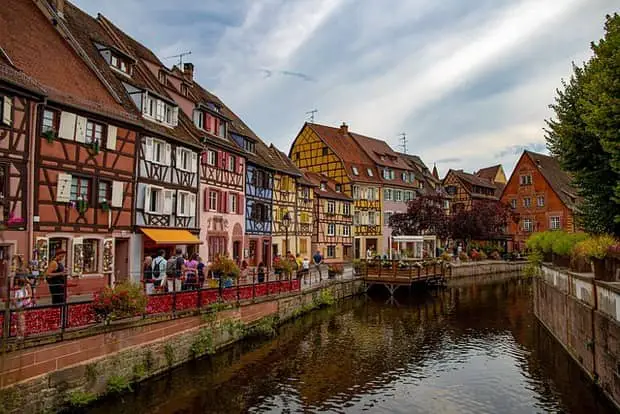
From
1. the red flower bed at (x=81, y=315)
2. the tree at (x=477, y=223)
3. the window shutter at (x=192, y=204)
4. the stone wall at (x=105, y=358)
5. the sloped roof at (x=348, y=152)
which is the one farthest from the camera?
the tree at (x=477, y=223)

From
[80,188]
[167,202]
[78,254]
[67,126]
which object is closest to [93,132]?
[67,126]

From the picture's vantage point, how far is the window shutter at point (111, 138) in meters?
20.2

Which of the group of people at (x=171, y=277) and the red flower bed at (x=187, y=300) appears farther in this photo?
the group of people at (x=171, y=277)

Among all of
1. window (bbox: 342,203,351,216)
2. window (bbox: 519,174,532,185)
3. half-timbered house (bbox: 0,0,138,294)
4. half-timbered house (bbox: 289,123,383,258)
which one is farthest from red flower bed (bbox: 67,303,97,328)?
window (bbox: 519,174,532,185)

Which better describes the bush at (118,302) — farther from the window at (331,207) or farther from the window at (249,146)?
the window at (331,207)

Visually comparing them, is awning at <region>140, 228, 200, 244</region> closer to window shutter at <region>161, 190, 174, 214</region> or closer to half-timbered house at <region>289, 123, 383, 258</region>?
window shutter at <region>161, 190, 174, 214</region>

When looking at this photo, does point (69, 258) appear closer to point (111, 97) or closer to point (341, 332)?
point (111, 97)

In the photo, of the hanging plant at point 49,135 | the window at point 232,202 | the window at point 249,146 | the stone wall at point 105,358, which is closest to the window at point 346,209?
the window at point 249,146

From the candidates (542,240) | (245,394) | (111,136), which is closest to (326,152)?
(542,240)

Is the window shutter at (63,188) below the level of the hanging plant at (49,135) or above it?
below

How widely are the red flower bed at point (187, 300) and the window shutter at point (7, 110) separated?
7.48 meters

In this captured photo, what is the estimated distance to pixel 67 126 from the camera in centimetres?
1833

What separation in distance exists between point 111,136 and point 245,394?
11.9m

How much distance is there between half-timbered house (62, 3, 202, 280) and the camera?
22.2 m
